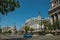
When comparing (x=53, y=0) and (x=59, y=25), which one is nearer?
(x=59, y=25)

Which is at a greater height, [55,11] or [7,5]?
[55,11]

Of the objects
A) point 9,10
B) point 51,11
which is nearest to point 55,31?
point 51,11

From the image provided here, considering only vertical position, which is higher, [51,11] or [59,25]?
[51,11]

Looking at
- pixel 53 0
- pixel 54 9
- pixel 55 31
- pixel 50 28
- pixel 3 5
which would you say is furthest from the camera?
pixel 53 0

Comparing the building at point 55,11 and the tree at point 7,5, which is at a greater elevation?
the building at point 55,11

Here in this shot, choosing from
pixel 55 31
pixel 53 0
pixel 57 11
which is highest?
pixel 53 0

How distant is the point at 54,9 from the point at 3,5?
93204mm

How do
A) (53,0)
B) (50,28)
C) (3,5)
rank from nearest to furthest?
(3,5)
(50,28)
(53,0)

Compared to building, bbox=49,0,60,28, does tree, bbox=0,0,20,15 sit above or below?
below

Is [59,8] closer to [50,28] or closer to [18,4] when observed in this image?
[50,28]

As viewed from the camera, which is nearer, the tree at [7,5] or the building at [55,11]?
the tree at [7,5]

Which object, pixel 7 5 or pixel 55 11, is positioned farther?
pixel 55 11

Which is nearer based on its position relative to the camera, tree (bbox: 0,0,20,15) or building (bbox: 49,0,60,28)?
tree (bbox: 0,0,20,15)

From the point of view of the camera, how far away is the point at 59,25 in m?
104
